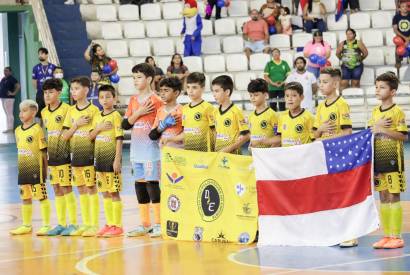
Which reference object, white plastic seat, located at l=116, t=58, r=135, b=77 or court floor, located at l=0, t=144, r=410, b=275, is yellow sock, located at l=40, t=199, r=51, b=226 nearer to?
court floor, located at l=0, t=144, r=410, b=275

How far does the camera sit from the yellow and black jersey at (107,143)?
13664mm

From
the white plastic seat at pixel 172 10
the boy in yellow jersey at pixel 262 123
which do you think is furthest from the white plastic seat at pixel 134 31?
the boy in yellow jersey at pixel 262 123

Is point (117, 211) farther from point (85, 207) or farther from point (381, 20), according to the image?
point (381, 20)

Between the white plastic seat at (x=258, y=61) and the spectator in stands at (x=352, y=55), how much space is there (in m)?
1.91

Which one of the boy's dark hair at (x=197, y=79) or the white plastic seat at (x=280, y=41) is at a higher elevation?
the white plastic seat at (x=280, y=41)

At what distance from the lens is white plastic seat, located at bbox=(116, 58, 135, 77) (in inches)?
1067

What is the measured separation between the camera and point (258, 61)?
26953 mm

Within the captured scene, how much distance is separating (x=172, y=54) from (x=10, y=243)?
14713mm

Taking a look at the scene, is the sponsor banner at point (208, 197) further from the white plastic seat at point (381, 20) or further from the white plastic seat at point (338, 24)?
the white plastic seat at point (381, 20)

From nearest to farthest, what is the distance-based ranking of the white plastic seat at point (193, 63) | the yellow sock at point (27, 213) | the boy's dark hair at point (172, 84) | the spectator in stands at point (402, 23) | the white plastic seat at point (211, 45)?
the boy's dark hair at point (172, 84) → the yellow sock at point (27, 213) → the spectator in stands at point (402, 23) → the white plastic seat at point (193, 63) → the white plastic seat at point (211, 45)

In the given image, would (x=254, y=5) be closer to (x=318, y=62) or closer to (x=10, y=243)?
(x=318, y=62)

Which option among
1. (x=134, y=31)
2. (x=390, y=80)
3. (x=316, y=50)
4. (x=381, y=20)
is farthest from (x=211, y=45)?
(x=390, y=80)

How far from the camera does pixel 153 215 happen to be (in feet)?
49.5

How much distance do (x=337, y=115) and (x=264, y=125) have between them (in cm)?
104
